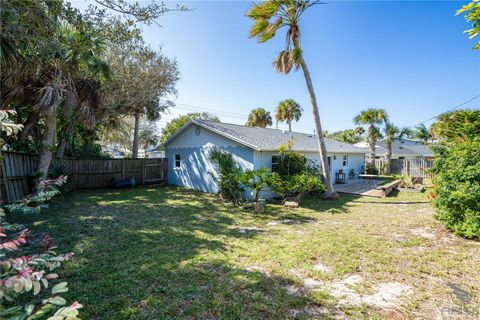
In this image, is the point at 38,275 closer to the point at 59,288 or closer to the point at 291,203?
the point at 59,288

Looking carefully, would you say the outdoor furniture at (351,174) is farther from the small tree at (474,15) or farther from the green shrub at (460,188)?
the small tree at (474,15)

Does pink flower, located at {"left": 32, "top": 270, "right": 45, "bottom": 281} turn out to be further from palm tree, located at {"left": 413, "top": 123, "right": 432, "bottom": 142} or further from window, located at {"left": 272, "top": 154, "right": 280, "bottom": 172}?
palm tree, located at {"left": 413, "top": 123, "right": 432, "bottom": 142}

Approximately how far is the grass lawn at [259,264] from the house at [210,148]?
3.88 m

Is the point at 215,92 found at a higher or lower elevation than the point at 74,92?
higher

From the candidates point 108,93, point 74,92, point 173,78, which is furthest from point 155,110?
point 74,92

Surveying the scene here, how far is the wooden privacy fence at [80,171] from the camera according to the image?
311 inches

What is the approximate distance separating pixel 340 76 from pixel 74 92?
14.5 metres

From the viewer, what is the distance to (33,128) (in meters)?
12.4

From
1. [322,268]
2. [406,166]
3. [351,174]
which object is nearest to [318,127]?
[322,268]

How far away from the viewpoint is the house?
444 inches

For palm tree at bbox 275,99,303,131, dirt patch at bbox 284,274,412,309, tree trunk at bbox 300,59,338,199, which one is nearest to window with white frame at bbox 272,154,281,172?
tree trunk at bbox 300,59,338,199

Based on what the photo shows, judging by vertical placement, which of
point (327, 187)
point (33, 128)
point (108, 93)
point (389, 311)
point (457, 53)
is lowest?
point (389, 311)

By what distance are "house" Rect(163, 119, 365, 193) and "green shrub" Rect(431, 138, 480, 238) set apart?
20.6 ft

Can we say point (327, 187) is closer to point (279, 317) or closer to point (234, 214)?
point (234, 214)
